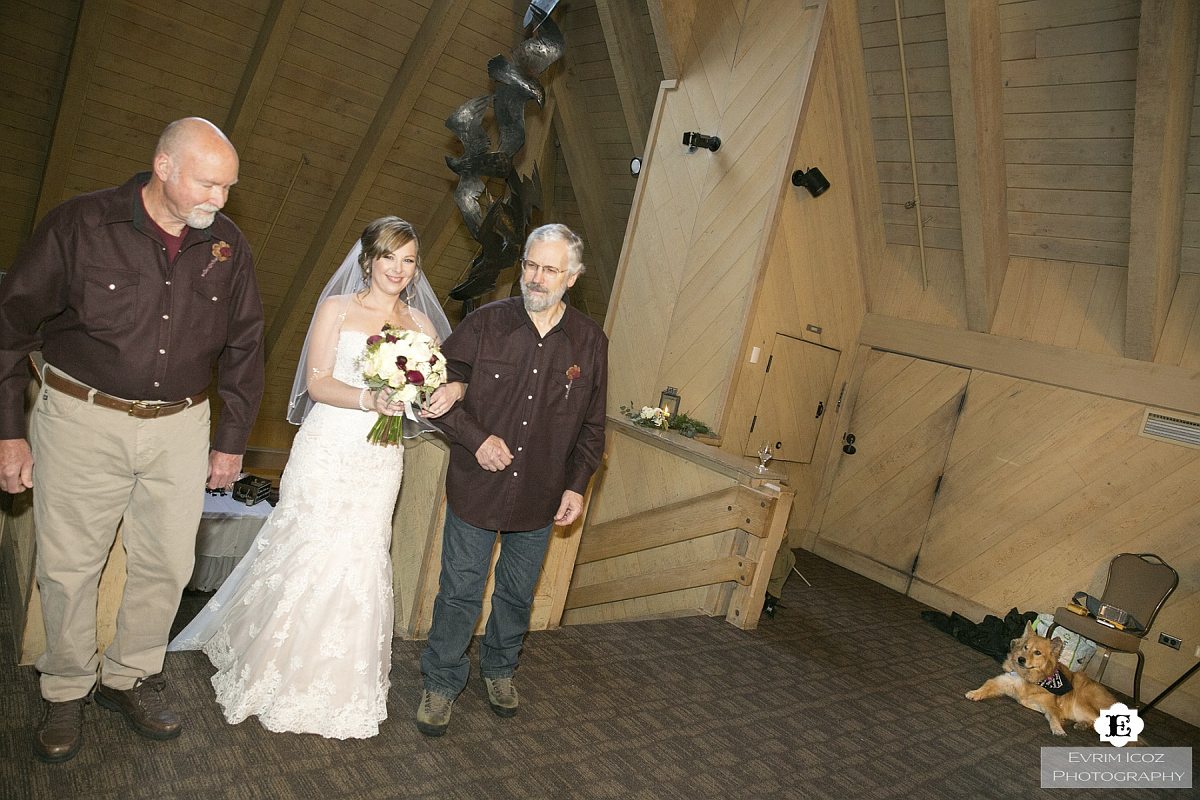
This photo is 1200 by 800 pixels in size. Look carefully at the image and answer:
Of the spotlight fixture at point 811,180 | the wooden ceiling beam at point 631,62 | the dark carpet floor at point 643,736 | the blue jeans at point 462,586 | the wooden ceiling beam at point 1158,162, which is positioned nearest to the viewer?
the dark carpet floor at point 643,736

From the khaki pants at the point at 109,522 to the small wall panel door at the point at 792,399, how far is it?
495cm

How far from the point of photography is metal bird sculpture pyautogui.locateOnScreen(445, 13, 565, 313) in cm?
689

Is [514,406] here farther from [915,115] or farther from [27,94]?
[27,94]

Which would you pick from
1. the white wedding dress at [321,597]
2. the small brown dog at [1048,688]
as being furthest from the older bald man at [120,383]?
the small brown dog at [1048,688]

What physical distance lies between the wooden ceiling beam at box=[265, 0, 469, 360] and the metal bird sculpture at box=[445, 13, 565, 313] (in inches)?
16.4

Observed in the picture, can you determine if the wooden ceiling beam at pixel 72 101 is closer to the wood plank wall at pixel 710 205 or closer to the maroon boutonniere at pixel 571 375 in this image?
the wood plank wall at pixel 710 205

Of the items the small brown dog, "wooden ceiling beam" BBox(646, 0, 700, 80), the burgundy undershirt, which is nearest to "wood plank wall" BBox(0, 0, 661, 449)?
"wooden ceiling beam" BBox(646, 0, 700, 80)

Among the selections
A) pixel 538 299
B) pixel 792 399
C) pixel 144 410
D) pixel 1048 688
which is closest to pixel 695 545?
pixel 1048 688

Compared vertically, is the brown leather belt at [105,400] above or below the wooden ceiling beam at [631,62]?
below

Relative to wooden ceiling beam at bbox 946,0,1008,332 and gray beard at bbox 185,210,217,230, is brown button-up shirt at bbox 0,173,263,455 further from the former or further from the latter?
wooden ceiling beam at bbox 946,0,1008,332

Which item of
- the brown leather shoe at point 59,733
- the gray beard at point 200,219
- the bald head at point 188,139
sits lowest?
the brown leather shoe at point 59,733

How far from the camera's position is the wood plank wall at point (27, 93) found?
19.3ft

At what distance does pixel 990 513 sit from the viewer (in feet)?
22.6

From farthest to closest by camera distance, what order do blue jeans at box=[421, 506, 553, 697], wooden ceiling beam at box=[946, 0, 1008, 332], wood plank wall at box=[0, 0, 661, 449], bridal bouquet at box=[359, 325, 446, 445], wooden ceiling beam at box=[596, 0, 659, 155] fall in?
wooden ceiling beam at box=[596, 0, 659, 155] < wood plank wall at box=[0, 0, 661, 449] < wooden ceiling beam at box=[946, 0, 1008, 332] < blue jeans at box=[421, 506, 553, 697] < bridal bouquet at box=[359, 325, 446, 445]
